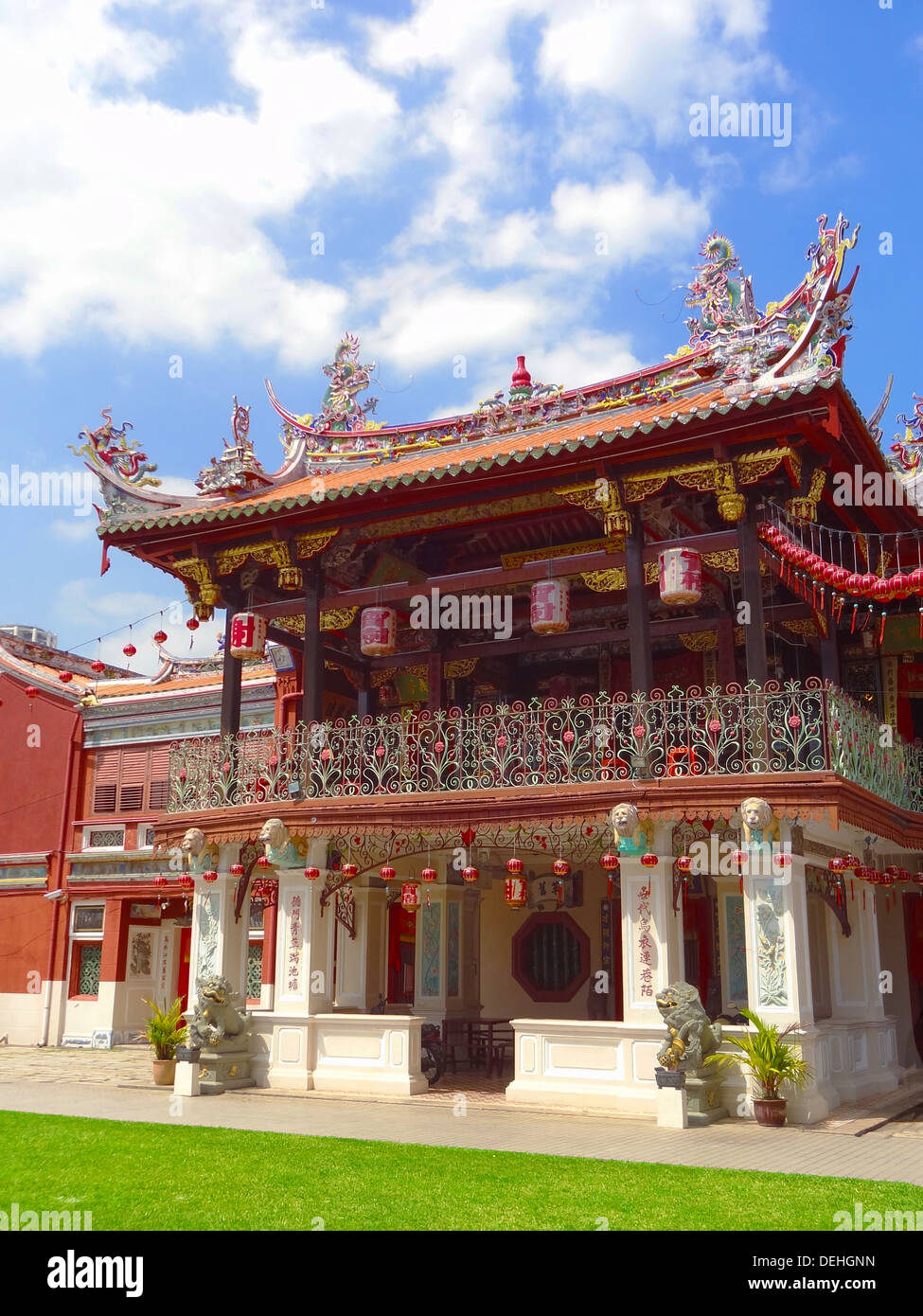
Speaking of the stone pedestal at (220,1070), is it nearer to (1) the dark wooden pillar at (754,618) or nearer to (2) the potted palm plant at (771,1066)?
(2) the potted palm plant at (771,1066)

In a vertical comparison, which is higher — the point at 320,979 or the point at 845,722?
the point at 845,722

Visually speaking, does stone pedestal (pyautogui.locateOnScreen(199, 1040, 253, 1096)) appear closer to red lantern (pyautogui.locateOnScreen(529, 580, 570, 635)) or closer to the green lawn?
the green lawn

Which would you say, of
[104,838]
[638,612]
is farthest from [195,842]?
[104,838]

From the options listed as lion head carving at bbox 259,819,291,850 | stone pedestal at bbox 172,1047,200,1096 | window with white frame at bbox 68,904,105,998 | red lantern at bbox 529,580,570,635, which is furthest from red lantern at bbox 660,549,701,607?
window with white frame at bbox 68,904,105,998

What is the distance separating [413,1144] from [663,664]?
9.29 meters

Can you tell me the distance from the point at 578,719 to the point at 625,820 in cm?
448

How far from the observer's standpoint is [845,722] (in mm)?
12797

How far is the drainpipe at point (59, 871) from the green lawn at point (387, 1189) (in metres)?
13.6

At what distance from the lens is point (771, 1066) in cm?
1139

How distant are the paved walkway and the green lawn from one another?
0.68m

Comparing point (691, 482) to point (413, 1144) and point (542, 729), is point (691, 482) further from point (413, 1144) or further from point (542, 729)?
point (413, 1144)

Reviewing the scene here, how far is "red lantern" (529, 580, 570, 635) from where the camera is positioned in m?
14.1

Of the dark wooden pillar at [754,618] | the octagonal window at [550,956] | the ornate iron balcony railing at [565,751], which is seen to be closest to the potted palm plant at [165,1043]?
the ornate iron balcony railing at [565,751]
